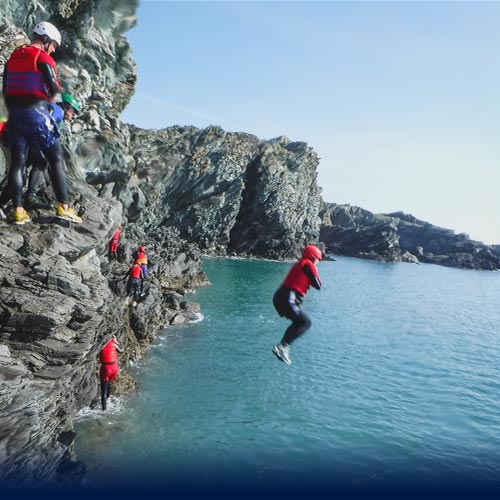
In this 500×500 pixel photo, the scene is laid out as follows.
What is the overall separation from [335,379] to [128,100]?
2922 cm

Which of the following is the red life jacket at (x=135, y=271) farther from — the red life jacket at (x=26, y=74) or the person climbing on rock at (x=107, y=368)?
the red life jacket at (x=26, y=74)

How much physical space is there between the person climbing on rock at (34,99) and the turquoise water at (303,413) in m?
11.3

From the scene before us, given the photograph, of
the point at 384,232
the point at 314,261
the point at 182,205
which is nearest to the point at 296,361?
the point at 314,261

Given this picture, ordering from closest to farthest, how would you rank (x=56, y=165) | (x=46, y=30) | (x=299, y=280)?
(x=46, y=30) → (x=299, y=280) → (x=56, y=165)

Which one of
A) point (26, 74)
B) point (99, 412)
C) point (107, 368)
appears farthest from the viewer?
point (99, 412)

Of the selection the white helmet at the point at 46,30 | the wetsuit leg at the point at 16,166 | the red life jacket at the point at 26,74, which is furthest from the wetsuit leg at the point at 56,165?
the white helmet at the point at 46,30

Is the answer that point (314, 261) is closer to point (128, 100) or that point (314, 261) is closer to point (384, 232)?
point (128, 100)

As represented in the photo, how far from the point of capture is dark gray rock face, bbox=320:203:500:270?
159125 mm

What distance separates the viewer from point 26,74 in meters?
8.08

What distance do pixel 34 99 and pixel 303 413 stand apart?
19.3 m

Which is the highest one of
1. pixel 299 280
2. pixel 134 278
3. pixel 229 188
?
pixel 229 188

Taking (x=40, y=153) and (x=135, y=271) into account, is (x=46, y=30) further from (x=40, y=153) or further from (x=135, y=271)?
(x=135, y=271)

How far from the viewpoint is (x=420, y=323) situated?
49062mm

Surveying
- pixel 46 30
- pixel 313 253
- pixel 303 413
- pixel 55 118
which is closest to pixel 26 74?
pixel 46 30
